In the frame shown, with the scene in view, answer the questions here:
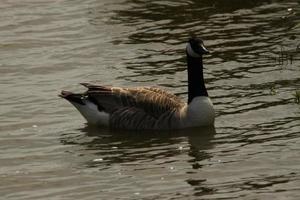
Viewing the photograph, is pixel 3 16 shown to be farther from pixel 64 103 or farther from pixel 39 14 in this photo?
pixel 64 103

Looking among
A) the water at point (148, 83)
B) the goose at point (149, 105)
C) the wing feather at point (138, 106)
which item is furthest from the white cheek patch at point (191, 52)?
the water at point (148, 83)

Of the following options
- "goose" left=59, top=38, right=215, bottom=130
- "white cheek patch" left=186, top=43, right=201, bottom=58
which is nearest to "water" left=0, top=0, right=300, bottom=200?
"goose" left=59, top=38, right=215, bottom=130

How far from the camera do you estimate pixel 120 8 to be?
23.0 m

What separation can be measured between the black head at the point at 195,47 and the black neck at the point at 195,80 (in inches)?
3.7

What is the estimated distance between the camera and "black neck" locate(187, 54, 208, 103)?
51.1ft

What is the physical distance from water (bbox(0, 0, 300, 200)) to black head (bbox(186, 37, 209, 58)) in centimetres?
90

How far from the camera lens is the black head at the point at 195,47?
619 inches

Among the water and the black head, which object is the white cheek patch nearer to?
the black head

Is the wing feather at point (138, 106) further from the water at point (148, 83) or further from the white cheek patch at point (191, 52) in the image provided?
the white cheek patch at point (191, 52)

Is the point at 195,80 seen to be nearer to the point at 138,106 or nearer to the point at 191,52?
the point at 191,52

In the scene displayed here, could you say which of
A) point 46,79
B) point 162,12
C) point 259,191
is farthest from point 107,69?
point 259,191

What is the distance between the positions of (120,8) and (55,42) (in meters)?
2.95

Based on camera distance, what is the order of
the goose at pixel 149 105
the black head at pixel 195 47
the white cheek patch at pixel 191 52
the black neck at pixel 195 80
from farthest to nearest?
the white cheek patch at pixel 191 52, the black head at pixel 195 47, the black neck at pixel 195 80, the goose at pixel 149 105

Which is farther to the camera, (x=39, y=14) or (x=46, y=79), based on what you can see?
(x=39, y=14)
